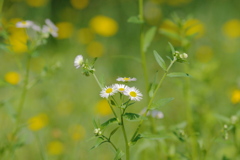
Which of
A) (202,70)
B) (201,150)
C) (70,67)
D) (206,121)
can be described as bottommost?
(201,150)

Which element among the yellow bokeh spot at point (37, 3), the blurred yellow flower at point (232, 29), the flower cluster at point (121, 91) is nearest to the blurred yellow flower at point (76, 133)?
the flower cluster at point (121, 91)

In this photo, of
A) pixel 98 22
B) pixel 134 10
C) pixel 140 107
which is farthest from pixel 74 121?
pixel 134 10

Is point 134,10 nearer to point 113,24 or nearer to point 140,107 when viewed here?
point 113,24

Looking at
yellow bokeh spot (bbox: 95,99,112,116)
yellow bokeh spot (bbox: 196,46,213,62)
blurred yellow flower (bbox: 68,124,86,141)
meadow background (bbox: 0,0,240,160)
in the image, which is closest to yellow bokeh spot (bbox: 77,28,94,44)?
meadow background (bbox: 0,0,240,160)

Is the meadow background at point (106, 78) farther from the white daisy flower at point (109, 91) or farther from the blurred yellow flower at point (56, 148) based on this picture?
the white daisy flower at point (109, 91)

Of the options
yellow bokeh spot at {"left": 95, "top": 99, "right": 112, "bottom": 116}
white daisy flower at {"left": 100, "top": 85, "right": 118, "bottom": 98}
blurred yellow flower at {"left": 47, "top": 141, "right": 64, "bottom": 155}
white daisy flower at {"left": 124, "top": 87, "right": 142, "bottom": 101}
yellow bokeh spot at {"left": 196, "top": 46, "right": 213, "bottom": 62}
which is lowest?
white daisy flower at {"left": 124, "top": 87, "right": 142, "bottom": 101}

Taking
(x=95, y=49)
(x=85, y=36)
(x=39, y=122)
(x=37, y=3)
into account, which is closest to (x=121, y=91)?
(x=39, y=122)

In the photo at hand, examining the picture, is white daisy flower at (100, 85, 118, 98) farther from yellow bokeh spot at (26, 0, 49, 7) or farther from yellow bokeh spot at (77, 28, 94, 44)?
yellow bokeh spot at (26, 0, 49, 7)
